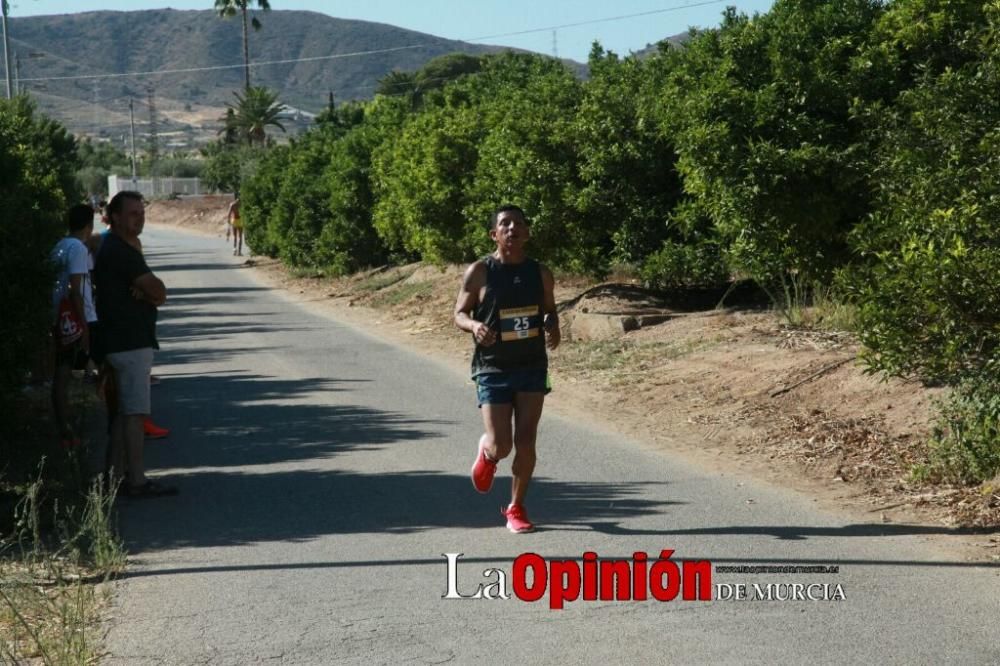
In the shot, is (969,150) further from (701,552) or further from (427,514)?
(427,514)

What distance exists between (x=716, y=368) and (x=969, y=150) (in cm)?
442

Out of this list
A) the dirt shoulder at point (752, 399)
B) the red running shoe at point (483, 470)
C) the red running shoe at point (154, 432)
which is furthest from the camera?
the red running shoe at point (154, 432)

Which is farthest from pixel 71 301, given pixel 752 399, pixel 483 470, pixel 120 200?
pixel 752 399

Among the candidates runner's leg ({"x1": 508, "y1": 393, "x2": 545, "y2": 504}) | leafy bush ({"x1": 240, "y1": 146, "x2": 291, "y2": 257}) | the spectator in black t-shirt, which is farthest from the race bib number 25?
leafy bush ({"x1": 240, "y1": 146, "x2": 291, "y2": 257})

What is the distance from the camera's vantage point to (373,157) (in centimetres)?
2862

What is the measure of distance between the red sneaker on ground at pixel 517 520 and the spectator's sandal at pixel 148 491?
2.45 metres

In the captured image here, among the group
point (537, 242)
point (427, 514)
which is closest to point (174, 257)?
point (537, 242)

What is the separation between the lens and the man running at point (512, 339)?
782 cm

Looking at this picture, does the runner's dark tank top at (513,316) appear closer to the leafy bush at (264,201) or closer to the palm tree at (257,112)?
the leafy bush at (264,201)

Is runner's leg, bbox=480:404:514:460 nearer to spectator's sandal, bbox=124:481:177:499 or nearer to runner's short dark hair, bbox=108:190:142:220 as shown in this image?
spectator's sandal, bbox=124:481:177:499

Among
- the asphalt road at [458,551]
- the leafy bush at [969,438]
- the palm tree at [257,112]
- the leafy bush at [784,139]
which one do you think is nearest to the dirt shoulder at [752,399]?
the leafy bush at [969,438]

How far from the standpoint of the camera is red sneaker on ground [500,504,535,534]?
25.6 ft

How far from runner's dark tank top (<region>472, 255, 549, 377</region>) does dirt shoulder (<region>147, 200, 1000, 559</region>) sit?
216cm

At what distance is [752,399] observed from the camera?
38.5 ft
